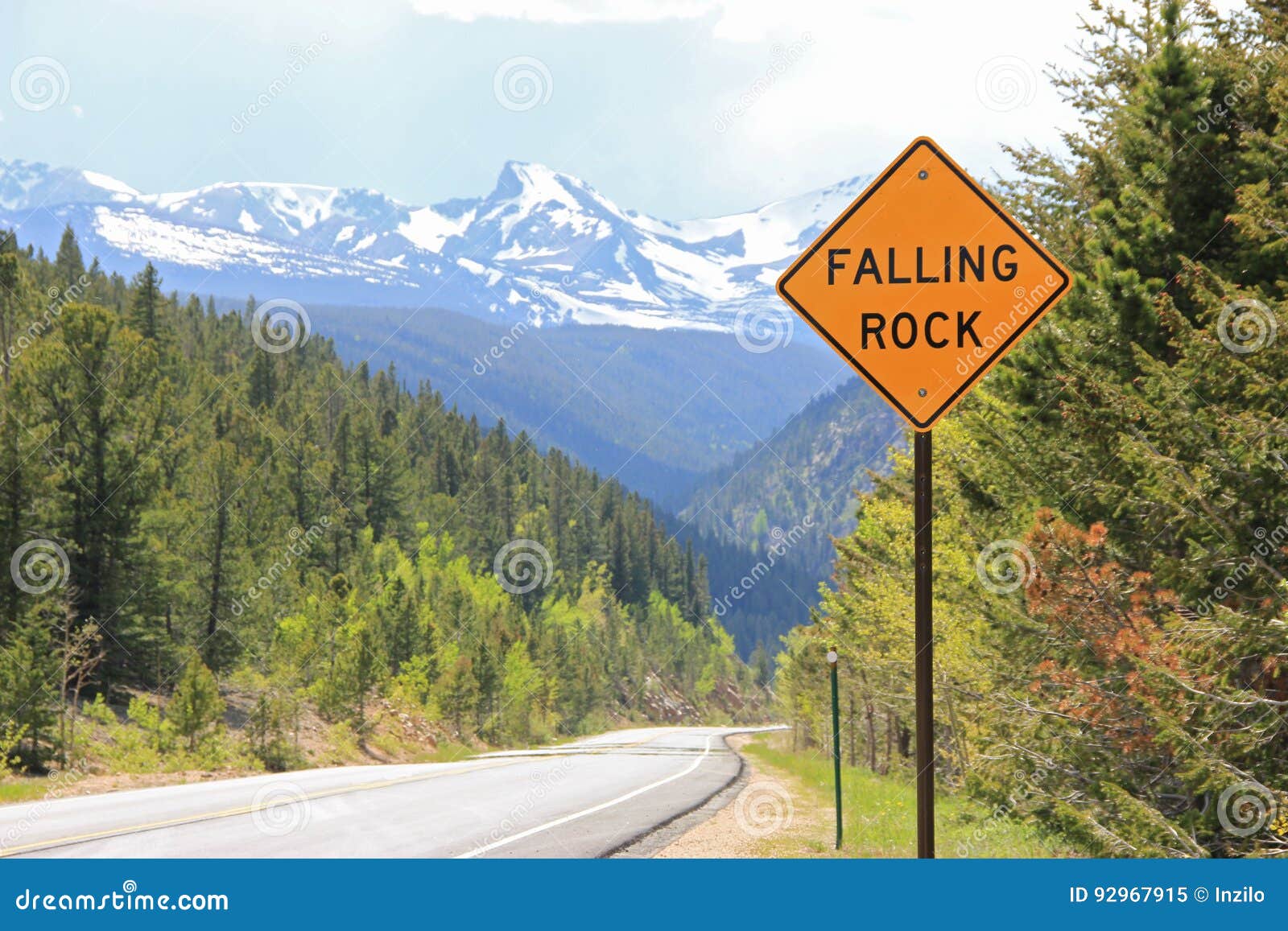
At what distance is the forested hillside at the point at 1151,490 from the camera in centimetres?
902

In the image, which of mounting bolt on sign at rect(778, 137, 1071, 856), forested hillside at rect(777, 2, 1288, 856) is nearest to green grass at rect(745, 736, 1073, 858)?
forested hillside at rect(777, 2, 1288, 856)

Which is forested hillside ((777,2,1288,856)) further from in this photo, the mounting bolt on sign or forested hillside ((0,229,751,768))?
forested hillside ((0,229,751,768))

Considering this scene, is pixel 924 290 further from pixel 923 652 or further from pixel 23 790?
pixel 23 790

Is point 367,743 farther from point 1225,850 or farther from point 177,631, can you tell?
point 1225,850

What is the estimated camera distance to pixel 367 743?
1845 inches

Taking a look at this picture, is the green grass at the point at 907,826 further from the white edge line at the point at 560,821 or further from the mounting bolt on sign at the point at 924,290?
the mounting bolt on sign at the point at 924,290

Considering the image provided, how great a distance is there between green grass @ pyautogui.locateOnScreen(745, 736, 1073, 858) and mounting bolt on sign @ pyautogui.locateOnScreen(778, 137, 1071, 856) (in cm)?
662

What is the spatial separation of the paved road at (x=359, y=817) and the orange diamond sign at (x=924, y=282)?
6447 mm

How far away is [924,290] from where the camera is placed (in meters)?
5.54

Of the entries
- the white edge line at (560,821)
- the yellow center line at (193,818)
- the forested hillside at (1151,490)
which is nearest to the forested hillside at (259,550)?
the yellow center line at (193,818)

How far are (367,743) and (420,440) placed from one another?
267ft

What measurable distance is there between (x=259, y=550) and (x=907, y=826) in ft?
154

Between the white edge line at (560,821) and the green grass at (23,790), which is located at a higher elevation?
the white edge line at (560,821)

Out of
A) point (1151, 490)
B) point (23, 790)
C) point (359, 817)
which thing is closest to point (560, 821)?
point (359, 817)
